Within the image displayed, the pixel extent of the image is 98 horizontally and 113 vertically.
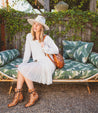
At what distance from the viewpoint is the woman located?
196 cm

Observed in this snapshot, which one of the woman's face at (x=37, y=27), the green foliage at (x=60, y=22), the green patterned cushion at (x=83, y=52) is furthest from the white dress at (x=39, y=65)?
the green foliage at (x=60, y=22)

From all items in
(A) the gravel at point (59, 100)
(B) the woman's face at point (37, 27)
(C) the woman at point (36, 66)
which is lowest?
(A) the gravel at point (59, 100)

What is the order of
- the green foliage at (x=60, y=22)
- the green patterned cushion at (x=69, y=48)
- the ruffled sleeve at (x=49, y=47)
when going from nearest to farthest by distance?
the ruffled sleeve at (x=49, y=47) < the green patterned cushion at (x=69, y=48) < the green foliage at (x=60, y=22)

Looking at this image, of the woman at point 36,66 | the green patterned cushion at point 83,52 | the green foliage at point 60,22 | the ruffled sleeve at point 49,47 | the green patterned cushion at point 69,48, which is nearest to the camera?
the woman at point 36,66

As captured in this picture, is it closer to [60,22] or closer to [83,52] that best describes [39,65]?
[83,52]

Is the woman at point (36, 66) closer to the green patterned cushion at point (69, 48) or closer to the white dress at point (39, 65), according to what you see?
the white dress at point (39, 65)

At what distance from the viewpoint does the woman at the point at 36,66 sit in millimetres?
1956

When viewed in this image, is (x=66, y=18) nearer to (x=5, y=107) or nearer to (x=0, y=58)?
(x=0, y=58)

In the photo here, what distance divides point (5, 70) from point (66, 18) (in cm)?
230

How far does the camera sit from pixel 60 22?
3.56 m

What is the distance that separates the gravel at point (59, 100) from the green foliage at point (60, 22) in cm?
156

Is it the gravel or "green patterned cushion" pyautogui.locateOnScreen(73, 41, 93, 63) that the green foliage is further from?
the gravel

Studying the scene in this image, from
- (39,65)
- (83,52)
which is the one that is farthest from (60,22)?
(39,65)

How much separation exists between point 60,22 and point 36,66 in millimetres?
1991
